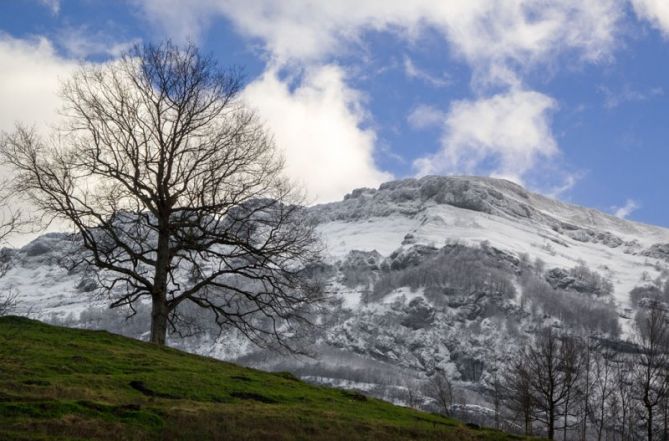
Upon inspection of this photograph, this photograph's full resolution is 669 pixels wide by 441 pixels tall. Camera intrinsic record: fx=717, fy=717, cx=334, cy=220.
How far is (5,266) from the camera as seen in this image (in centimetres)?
3131

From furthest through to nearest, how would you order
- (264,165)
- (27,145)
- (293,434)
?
(264,165), (27,145), (293,434)

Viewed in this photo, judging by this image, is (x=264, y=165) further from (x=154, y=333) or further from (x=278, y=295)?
(x=154, y=333)

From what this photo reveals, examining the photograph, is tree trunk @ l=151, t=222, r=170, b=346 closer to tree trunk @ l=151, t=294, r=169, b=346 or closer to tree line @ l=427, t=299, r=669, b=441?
tree trunk @ l=151, t=294, r=169, b=346

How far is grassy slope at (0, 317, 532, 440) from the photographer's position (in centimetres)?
1814

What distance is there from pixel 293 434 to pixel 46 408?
21.9 ft

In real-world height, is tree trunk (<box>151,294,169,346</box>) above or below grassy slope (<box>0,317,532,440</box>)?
above

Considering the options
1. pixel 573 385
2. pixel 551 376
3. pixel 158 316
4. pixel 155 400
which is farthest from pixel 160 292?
pixel 573 385

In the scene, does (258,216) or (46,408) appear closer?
(46,408)

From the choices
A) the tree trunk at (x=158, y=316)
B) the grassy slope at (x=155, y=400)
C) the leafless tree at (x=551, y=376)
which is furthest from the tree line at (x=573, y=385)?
the tree trunk at (x=158, y=316)

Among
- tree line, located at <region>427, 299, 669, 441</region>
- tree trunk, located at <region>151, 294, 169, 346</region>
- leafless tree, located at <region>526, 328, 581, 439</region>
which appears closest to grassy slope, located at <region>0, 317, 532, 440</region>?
tree trunk, located at <region>151, 294, 169, 346</region>

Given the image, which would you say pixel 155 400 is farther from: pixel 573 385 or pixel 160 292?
pixel 573 385

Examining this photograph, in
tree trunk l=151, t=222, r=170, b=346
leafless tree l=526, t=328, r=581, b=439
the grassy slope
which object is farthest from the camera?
leafless tree l=526, t=328, r=581, b=439

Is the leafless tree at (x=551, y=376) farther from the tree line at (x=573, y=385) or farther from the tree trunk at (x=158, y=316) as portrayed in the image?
the tree trunk at (x=158, y=316)

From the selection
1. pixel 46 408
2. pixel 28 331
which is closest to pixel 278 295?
pixel 28 331
